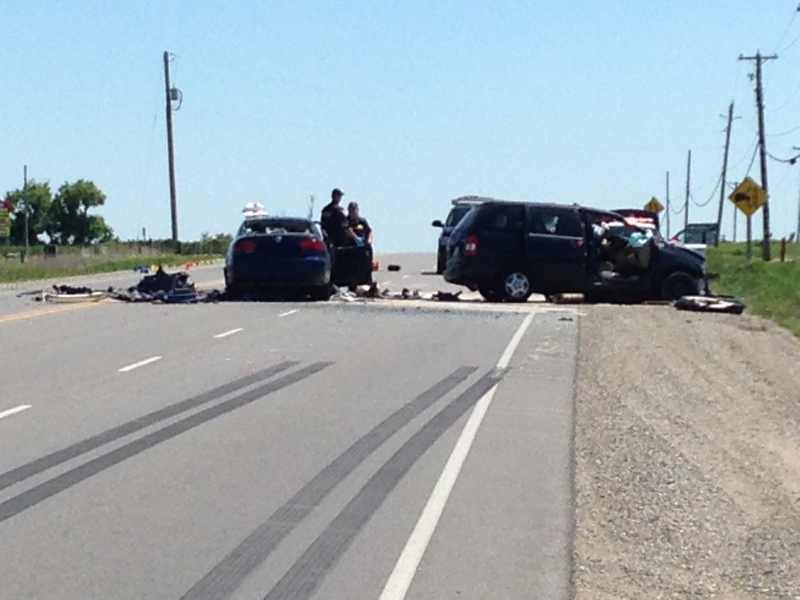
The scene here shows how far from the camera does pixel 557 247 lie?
87.9ft

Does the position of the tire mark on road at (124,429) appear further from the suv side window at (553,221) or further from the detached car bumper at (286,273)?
the suv side window at (553,221)

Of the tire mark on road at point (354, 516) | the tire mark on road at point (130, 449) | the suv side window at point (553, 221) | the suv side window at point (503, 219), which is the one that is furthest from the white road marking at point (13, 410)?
the suv side window at point (553, 221)

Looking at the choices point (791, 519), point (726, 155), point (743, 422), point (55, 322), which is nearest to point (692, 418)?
point (743, 422)

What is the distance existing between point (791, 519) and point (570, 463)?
6.50ft

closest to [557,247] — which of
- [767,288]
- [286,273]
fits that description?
[286,273]

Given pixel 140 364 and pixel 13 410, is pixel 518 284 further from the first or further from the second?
pixel 13 410

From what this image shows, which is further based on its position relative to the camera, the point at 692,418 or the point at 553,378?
the point at 553,378

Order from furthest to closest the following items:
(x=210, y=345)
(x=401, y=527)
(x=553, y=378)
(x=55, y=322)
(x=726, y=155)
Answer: (x=726, y=155) < (x=55, y=322) < (x=210, y=345) < (x=553, y=378) < (x=401, y=527)

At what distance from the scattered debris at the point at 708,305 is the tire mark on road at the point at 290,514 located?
1309 cm

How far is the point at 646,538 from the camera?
8.90 meters

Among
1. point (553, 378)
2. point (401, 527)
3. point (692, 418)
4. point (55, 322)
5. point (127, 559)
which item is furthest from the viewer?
point (55, 322)

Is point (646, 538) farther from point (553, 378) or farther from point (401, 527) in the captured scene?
point (553, 378)

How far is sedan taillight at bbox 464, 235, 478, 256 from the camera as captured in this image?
2689 cm

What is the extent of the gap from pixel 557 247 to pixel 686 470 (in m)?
15.8
